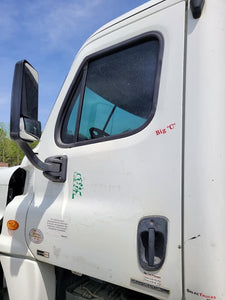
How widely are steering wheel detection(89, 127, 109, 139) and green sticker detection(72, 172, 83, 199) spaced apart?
0.26 meters

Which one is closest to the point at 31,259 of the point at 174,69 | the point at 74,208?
the point at 74,208

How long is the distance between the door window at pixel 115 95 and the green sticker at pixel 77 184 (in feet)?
0.81

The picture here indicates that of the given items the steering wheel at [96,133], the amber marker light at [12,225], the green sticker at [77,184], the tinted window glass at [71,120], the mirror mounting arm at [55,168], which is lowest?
the amber marker light at [12,225]

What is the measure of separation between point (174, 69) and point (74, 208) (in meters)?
0.96

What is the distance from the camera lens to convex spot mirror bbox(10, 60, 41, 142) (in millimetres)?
1517

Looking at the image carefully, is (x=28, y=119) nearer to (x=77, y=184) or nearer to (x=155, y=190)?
(x=77, y=184)

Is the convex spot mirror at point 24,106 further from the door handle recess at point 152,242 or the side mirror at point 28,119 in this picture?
the door handle recess at point 152,242

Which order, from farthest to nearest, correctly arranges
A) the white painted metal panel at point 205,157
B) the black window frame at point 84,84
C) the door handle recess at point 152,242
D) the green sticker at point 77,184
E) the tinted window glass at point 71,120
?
the tinted window glass at point 71,120 → the green sticker at point 77,184 → the black window frame at point 84,84 → the door handle recess at point 152,242 → the white painted metal panel at point 205,157

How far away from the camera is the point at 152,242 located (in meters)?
1.25

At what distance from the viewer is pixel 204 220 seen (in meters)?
1.13

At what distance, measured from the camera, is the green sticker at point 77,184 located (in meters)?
1.61

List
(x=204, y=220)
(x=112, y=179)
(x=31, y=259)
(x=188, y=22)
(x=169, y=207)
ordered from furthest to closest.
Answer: (x=31, y=259), (x=112, y=179), (x=188, y=22), (x=169, y=207), (x=204, y=220)

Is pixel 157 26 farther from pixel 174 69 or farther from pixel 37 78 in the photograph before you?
pixel 37 78

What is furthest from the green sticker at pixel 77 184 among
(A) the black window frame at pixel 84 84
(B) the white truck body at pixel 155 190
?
(A) the black window frame at pixel 84 84
